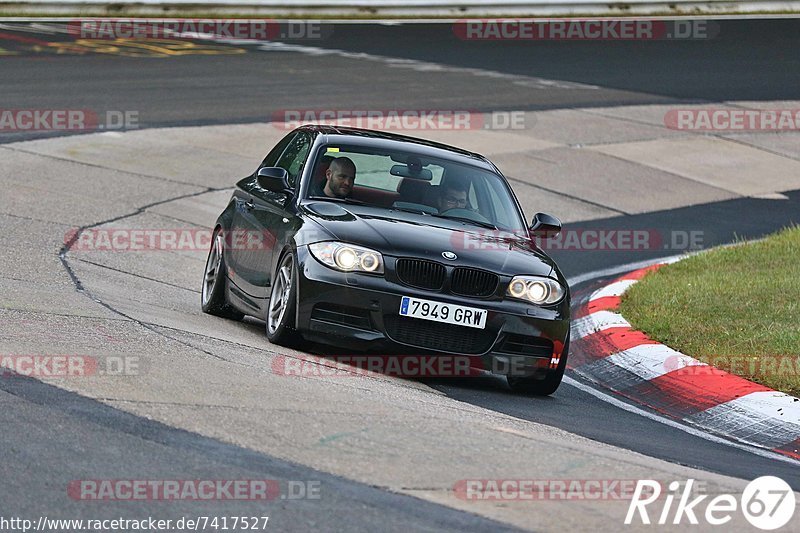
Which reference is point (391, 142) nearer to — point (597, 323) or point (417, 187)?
point (417, 187)

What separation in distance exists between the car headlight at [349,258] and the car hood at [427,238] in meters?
0.05

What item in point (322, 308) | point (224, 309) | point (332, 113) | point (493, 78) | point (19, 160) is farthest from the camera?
point (493, 78)

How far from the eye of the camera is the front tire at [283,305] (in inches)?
341

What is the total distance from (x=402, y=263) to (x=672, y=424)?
185 centimetres

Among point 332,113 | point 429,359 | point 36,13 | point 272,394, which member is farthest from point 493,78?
point 272,394

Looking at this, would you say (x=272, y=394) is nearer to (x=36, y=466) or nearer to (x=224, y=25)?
(x=36, y=466)

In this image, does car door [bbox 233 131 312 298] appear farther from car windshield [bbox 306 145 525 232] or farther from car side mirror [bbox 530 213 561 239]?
car side mirror [bbox 530 213 561 239]

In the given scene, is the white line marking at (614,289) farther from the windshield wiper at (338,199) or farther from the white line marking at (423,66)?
the white line marking at (423,66)

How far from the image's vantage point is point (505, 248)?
9.12 meters

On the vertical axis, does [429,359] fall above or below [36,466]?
below

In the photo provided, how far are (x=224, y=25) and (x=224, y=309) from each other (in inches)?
767

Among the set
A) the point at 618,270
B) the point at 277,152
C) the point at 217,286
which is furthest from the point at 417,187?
the point at 618,270

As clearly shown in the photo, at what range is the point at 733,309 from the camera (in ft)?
36.2

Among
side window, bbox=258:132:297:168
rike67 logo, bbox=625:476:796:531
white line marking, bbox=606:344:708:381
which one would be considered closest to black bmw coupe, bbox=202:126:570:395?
side window, bbox=258:132:297:168
